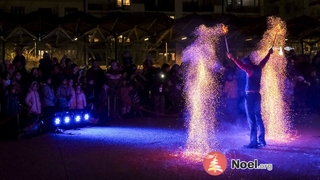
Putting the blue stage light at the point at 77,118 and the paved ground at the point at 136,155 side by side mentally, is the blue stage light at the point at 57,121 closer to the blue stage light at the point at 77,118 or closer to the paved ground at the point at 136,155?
the paved ground at the point at 136,155

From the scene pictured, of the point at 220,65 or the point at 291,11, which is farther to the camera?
the point at 291,11

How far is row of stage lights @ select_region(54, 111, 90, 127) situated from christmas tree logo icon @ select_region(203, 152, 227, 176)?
566 cm

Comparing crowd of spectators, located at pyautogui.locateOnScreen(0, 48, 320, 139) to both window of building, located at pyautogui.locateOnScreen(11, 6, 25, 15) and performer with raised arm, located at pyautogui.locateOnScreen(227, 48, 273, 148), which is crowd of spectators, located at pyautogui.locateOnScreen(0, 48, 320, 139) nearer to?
performer with raised arm, located at pyautogui.locateOnScreen(227, 48, 273, 148)

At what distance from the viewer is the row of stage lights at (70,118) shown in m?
14.2

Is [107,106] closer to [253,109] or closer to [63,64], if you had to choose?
[63,64]

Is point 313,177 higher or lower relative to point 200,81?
lower

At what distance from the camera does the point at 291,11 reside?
2119 inches

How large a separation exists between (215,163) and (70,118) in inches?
256

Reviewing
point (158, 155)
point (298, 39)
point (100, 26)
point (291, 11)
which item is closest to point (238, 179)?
point (158, 155)

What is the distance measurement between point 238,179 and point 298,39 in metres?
17.4

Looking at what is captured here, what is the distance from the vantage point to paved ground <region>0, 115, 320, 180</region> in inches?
330

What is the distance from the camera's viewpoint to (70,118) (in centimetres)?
1459

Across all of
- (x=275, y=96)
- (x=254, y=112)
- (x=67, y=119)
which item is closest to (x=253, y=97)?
(x=254, y=112)

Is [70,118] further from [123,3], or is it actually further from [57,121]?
[123,3]
